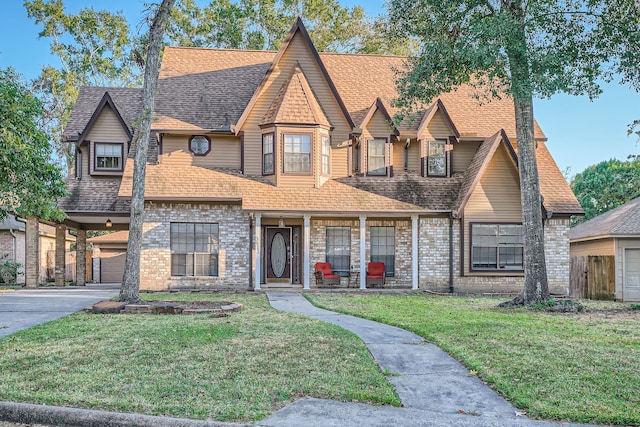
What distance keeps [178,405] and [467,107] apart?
20573mm

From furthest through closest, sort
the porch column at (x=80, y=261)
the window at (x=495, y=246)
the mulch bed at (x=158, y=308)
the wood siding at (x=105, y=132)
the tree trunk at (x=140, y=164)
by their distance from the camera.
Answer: the porch column at (x=80, y=261)
the wood siding at (x=105, y=132)
the window at (x=495, y=246)
the tree trunk at (x=140, y=164)
the mulch bed at (x=158, y=308)

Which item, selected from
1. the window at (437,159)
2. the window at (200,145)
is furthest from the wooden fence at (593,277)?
the window at (200,145)

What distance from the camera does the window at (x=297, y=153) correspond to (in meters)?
20.8

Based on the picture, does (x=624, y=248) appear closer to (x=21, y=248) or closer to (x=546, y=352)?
(x=546, y=352)

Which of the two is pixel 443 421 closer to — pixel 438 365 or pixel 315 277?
pixel 438 365

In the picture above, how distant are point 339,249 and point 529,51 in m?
9.84

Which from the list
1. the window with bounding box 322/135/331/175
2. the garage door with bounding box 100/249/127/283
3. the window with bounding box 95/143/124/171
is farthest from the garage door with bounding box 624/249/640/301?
the garage door with bounding box 100/249/127/283

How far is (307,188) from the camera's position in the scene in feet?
68.1

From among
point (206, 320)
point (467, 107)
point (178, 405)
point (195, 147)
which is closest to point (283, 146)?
point (195, 147)

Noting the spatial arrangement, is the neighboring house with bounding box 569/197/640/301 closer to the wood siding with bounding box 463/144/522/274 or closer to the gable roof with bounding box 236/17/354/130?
the wood siding with bounding box 463/144/522/274

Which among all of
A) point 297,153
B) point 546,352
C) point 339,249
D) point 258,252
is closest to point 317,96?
point 297,153

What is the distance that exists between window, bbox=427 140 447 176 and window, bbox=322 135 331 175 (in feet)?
12.2

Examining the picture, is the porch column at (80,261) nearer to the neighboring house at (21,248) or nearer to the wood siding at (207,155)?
the neighboring house at (21,248)

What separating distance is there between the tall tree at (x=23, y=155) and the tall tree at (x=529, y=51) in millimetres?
9420
